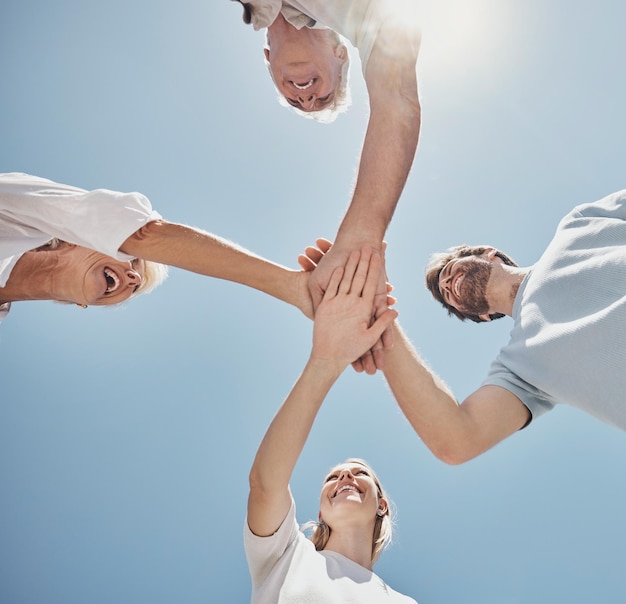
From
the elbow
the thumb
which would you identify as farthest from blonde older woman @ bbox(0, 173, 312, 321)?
the elbow

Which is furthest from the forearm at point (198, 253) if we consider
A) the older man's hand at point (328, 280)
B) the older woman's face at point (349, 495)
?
the older woman's face at point (349, 495)

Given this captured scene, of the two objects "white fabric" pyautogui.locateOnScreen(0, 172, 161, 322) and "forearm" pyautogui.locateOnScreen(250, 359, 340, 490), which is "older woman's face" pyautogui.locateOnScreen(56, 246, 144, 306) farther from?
"forearm" pyautogui.locateOnScreen(250, 359, 340, 490)

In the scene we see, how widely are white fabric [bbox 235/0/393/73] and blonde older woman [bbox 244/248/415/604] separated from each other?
992mm

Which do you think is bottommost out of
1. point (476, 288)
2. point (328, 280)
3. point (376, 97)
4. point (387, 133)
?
point (328, 280)

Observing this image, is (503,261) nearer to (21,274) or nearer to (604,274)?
(604,274)

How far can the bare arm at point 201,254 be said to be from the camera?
248 centimetres

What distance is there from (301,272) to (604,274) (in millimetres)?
1414

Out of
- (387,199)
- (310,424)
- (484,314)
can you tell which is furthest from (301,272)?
(484,314)

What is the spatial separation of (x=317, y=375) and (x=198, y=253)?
Result: 2.62 ft

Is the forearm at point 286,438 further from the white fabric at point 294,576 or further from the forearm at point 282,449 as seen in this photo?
the white fabric at point 294,576

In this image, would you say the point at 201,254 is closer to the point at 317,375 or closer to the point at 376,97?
A: the point at 317,375

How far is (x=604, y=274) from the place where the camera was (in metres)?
2.36

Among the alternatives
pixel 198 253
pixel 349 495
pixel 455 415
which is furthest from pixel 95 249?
pixel 349 495

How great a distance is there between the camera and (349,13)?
2.68m
